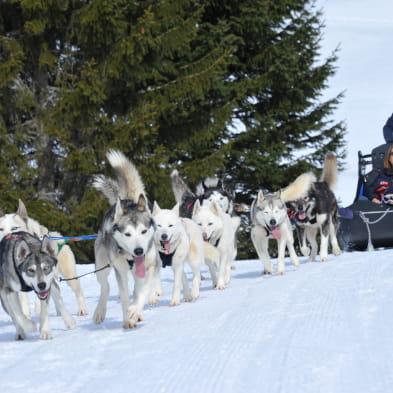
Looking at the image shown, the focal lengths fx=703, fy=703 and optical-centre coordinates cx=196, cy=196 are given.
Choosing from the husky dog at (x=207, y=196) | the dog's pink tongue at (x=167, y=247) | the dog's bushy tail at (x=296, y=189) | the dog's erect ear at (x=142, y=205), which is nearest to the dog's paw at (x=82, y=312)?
the dog's pink tongue at (x=167, y=247)

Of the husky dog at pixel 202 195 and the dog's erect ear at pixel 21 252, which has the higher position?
the husky dog at pixel 202 195

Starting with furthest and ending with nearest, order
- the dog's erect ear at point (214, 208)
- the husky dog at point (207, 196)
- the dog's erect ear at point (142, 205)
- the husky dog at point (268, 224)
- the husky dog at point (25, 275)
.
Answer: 1. the husky dog at point (207, 196)
2. the husky dog at point (268, 224)
3. the dog's erect ear at point (214, 208)
4. the dog's erect ear at point (142, 205)
5. the husky dog at point (25, 275)

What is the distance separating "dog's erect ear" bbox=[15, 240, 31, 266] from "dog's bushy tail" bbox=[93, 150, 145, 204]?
1.19 m

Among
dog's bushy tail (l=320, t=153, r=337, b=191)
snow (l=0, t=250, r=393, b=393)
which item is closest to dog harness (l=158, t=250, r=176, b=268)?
snow (l=0, t=250, r=393, b=393)

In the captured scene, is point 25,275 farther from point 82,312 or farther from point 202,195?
point 202,195

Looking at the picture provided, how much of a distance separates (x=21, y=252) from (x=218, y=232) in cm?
296

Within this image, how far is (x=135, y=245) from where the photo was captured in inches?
195

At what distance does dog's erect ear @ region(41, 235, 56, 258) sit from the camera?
474 cm

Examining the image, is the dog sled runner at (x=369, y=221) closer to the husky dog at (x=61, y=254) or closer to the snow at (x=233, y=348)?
the snow at (x=233, y=348)

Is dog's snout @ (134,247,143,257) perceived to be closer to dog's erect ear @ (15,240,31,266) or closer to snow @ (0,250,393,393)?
snow @ (0,250,393,393)

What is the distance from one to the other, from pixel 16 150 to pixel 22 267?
10188mm

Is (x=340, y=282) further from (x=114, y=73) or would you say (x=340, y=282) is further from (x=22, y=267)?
(x=114, y=73)

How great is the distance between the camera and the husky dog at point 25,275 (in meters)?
4.56

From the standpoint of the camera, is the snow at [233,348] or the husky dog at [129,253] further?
the husky dog at [129,253]
